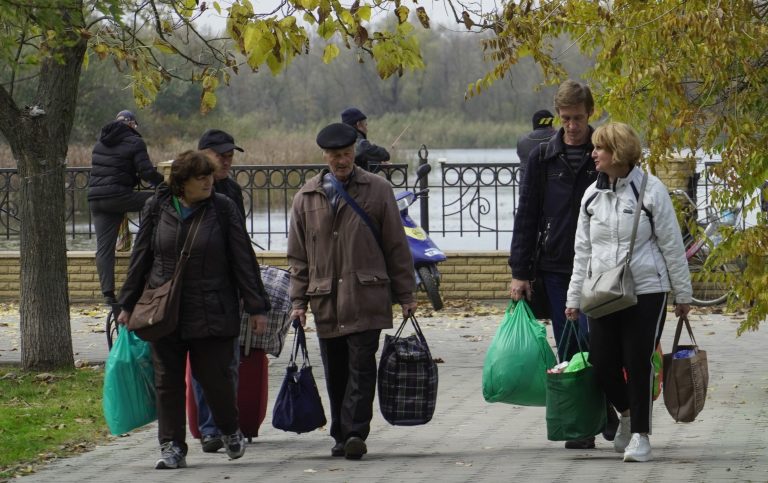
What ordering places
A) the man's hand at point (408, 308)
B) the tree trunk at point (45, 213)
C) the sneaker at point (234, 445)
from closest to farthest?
the sneaker at point (234, 445) < the man's hand at point (408, 308) < the tree trunk at point (45, 213)

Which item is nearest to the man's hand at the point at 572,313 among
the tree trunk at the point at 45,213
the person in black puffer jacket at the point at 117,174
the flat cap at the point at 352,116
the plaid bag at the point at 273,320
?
the plaid bag at the point at 273,320

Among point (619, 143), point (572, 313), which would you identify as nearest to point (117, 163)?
point (572, 313)

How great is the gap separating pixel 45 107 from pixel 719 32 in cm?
510

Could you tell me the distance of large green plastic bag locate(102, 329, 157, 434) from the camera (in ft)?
23.3

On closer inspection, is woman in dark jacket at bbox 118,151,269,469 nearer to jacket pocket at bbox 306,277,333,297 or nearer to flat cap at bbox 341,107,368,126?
jacket pocket at bbox 306,277,333,297

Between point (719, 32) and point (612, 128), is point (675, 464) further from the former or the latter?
point (719, 32)

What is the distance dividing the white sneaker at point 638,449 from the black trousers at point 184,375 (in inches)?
73.9

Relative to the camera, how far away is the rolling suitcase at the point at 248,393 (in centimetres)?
759

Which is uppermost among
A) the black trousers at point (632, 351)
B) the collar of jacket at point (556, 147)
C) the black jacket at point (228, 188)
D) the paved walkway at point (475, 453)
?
the collar of jacket at point (556, 147)

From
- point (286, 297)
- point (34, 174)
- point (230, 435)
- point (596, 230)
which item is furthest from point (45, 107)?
point (596, 230)

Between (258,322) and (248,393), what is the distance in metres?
0.76

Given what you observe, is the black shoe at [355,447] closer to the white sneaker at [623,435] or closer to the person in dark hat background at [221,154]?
the white sneaker at [623,435]

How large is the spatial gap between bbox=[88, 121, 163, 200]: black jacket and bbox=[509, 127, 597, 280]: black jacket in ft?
20.2

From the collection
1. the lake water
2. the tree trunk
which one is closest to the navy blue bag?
the tree trunk
